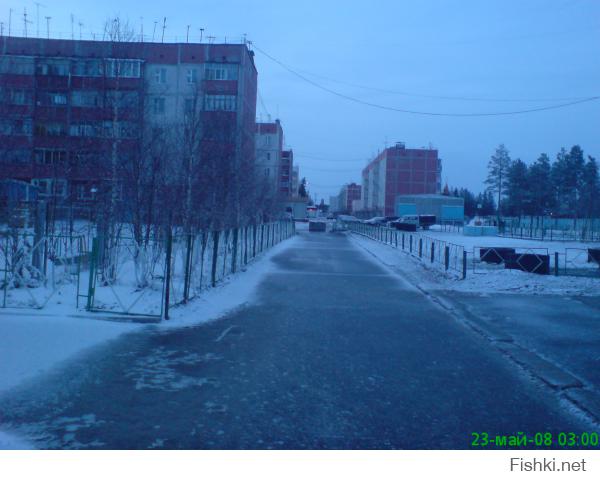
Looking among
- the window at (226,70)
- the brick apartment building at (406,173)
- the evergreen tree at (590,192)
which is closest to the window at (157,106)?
the window at (226,70)

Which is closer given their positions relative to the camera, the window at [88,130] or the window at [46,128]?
the window at [88,130]

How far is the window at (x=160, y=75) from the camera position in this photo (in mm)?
41006

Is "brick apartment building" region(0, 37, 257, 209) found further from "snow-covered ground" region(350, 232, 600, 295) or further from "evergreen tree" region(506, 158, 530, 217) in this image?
"evergreen tree" region(506, 158, 530, 217)

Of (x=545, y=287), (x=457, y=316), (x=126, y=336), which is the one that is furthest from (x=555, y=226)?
(x=126, y=336)

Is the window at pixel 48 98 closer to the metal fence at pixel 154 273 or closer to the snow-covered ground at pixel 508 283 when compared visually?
the metal fence at pixel 154 273

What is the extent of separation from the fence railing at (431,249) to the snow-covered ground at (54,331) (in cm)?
1084

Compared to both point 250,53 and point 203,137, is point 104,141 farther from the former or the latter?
point 250,53

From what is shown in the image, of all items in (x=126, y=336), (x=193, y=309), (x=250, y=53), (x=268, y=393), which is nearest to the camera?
(x=268, y=393)

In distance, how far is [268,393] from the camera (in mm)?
6910

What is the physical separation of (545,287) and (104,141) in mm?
13018

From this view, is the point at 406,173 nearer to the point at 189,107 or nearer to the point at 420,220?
the point at 420,220

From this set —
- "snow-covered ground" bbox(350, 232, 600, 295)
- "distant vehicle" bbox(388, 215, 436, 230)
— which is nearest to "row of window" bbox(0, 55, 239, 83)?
"snow-covered ground" bbox(350, 232, 600, 295)

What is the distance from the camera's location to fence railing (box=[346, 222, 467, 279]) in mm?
23686

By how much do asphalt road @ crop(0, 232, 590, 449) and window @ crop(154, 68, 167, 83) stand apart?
106 ft
